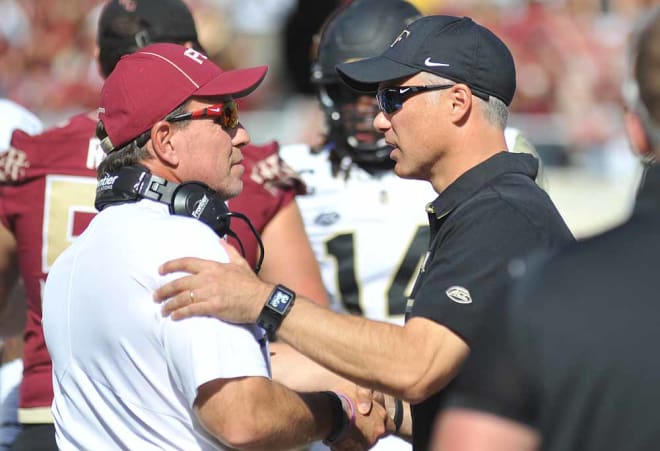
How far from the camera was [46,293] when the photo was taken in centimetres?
307

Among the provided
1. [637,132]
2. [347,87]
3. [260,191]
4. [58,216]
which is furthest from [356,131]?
[637,132]

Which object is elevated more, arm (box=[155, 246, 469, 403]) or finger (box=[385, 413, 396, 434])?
arm (box=[155, 246, 469, 403])

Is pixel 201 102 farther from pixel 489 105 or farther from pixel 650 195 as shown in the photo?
pixel 650 195

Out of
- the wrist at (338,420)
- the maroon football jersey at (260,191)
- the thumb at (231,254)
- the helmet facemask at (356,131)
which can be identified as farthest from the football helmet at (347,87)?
the thumb at (231,254)

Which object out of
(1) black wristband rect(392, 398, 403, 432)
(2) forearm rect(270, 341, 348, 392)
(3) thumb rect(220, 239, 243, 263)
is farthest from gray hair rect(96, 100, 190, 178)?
(1) black wristband rect(392, 398, 403, 432)

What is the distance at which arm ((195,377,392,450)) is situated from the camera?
8.79ft

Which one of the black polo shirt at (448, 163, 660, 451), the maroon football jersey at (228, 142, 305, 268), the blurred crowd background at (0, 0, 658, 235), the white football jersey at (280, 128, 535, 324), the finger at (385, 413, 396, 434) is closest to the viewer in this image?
the black polo shirt at (448, 163, 660, 451)

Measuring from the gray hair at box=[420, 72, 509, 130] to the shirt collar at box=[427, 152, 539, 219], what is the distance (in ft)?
0.37

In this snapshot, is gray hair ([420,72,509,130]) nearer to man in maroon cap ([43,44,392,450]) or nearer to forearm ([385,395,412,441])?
man in maroon cap ([43,44,392,450])

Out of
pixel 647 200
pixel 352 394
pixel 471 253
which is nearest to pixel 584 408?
pixel 647 200

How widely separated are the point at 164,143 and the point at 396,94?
67 centimetres

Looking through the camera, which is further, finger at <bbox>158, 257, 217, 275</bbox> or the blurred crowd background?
the blurred crowd background

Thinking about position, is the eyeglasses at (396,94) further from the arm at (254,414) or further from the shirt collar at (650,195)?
the shirt collar at (650,195)

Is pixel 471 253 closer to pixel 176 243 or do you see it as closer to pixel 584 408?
pixel 176 243
